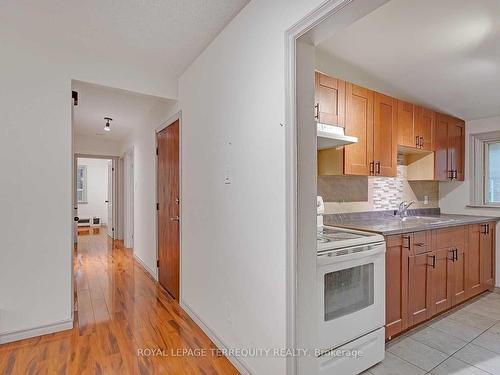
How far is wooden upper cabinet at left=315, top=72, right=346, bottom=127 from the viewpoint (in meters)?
2.23

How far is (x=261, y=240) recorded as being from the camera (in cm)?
167

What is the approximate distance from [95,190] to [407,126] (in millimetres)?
9813

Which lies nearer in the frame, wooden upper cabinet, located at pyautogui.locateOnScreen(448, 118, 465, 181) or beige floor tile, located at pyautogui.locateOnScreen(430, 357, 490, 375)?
beige floor tile, located at pyautogui.locateOnScreen(430, 357, 490, 375)

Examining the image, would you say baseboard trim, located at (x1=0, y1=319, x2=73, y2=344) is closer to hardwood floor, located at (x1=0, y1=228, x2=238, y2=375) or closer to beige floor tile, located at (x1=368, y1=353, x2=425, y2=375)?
hardwood floor, located at (x1=0, y1=228, x2=238, y2=375)

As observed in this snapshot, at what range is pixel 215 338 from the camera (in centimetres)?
219

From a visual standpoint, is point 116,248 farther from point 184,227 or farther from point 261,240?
point 261,240

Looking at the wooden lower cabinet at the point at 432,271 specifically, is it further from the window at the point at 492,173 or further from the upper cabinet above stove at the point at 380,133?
the upper cabinet above stove at the point at 380,133

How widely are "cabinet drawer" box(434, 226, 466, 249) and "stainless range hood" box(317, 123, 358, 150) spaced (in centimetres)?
129

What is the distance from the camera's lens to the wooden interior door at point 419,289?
2332mm

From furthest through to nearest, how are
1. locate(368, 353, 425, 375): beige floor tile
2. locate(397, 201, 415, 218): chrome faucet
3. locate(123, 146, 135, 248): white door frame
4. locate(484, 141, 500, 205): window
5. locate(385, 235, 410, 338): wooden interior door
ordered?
locate(123, 146, 135, 248): white door frame, locate(484, 141, 500, 205): window, locate(397, 201, 415, 218): chrome faucet, locate(385, 235, 410, 338): wooden interior door, locate(368, 353, 425, 375): beige floor tile

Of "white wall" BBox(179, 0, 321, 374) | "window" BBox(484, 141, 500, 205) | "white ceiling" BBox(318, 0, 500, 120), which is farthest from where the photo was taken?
"window" BBox(484, 141, 500, 205)

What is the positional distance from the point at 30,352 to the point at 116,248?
3.95m

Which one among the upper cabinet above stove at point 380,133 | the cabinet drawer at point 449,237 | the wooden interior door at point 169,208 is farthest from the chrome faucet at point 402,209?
the wooden interior door at point 169,208

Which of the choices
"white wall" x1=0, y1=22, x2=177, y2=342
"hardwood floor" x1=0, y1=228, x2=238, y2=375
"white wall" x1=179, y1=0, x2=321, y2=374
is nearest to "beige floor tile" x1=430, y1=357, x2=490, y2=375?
"white wall" x1=179, y1=0, x2=321, y2=374
